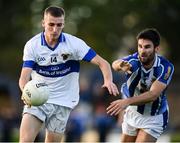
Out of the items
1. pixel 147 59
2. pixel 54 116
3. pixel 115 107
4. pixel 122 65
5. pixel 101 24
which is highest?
pixel 101 24

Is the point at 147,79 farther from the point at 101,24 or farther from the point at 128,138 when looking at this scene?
the point at 101,24

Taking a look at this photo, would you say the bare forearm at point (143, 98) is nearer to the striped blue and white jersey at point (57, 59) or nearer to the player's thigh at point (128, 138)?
the striped blue and white jersey at point (57, 59)

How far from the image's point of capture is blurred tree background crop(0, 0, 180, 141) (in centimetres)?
4041

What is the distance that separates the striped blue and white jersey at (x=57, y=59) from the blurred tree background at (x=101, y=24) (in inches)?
1071

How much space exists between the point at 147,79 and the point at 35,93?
192 centimetres

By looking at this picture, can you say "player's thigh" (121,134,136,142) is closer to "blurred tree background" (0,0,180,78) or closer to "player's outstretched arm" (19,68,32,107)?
"player's outstretched arm" (19,68,32,107)

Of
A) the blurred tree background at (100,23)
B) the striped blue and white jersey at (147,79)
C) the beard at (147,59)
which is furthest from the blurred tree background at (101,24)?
the beard at (147,59)

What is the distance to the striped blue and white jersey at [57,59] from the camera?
12.3m

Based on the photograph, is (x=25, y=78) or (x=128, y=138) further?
(x=128, y=138)

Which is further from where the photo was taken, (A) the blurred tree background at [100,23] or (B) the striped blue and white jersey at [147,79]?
(A) the blurred tree background at [100,23]

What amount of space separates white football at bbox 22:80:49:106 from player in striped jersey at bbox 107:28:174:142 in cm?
115

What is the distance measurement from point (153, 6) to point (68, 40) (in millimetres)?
28775

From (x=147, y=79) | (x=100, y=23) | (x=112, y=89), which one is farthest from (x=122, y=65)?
(x=100, y=23)

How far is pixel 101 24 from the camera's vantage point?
45406 mm
